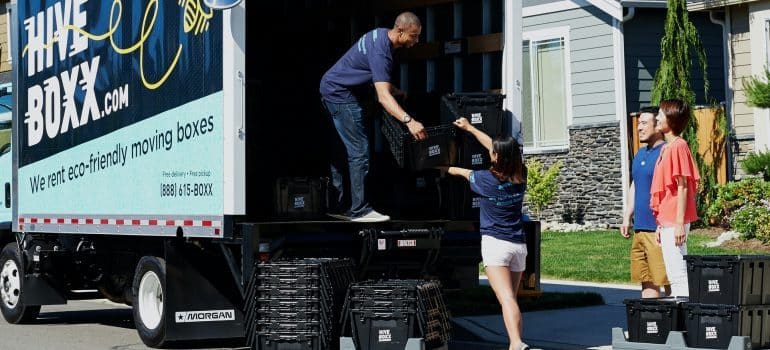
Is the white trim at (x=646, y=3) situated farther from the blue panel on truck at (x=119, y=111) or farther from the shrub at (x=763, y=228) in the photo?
the blue panel on truck at (x=119, y=111)

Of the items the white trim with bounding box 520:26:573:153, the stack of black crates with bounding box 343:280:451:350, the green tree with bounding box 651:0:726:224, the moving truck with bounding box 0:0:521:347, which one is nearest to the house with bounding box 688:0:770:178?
the green tree with bounding box 651:0:726:224

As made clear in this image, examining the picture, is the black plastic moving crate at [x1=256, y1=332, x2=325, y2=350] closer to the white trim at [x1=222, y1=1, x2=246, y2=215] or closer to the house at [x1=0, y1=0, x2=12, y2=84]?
the white trim at [x1=222, y1=1, x2=246, y2=215]

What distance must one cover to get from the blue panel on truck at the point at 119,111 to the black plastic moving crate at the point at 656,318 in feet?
10.8

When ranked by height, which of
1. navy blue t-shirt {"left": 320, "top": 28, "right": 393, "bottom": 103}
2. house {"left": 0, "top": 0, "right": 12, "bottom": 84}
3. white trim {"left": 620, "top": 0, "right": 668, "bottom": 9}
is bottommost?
navy blue t-shirt {"left": 320, "top": 28, "right": 393, "bottom": 103}

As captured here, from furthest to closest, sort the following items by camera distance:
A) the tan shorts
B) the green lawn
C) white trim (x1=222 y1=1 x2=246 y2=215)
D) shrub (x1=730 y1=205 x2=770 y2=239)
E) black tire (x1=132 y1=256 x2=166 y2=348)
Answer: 1. shrub (x1=730 y1=205 x2=770 y2=239)
2. the green lawn
3. black tire (x1=132 y1=256 x2=166 y2=348)
4. the tan shorts
5. white trim (x1=222 y1=1 x2=246 y2=215)

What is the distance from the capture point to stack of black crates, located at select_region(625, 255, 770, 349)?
10.3m

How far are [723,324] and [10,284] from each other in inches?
310

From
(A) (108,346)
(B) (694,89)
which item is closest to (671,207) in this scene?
(A) (108,346)

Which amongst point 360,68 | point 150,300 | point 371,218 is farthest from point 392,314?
point 150,300

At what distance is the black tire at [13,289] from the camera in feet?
48.1

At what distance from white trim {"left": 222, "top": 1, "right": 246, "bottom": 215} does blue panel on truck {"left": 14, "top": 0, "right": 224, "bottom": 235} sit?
0.08m

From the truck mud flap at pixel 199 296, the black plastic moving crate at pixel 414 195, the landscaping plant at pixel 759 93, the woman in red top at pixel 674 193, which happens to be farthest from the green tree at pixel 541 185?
the woman in red top at pixel 674 193

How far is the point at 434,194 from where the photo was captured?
12.5 metres

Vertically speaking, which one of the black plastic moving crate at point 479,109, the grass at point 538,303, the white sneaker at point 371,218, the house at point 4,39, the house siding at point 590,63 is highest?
the house at point 4,39
